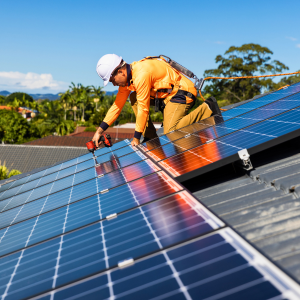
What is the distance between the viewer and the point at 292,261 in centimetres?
240

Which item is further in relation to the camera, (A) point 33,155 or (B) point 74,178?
(A) point 33,155

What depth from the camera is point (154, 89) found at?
6652mm

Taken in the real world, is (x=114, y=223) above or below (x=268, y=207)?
above

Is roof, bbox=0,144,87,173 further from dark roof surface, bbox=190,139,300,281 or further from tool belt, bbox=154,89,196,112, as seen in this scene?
dark roof surface, bbox=190,139,300,281

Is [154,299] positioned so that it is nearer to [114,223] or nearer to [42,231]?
[114,223]

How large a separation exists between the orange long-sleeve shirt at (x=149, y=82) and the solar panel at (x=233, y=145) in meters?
1.71

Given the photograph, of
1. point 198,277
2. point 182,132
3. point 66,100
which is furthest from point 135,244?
point 66,100

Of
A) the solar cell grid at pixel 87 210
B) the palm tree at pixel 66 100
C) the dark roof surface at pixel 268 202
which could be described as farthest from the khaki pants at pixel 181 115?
the palm tree at pixel 66 100

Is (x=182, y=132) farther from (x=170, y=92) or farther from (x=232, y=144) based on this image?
(x=232, y=144)

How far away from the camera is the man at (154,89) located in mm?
6195

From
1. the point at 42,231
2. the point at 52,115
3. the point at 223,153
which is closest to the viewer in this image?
the point at 42,231

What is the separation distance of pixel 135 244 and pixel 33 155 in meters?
34.1

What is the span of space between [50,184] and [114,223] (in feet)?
11.7

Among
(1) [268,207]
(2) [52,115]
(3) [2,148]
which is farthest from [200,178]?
(2) [52,115]
